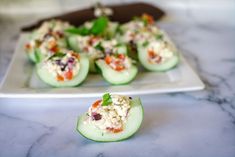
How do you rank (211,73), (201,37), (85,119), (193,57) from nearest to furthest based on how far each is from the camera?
(85,119) < (211,73) < (193,57) < (201,37)

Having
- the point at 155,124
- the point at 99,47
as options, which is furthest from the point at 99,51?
the point at 155,124

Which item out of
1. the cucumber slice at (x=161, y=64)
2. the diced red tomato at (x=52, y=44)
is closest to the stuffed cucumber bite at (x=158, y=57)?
the cucumber slice at (x=161, y=64)

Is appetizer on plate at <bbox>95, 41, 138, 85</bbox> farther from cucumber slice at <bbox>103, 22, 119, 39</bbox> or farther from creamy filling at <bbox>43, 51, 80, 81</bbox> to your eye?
cucumber slice at <bbox>103, 22, 119, 39</bbox>

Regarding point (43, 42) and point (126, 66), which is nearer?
point (126, 66)

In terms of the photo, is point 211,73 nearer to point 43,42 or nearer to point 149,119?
point 149,119

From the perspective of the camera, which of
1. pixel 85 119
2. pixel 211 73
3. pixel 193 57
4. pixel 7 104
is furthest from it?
pixel 193 57

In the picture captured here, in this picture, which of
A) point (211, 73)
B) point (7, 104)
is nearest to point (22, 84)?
point (7, 104)

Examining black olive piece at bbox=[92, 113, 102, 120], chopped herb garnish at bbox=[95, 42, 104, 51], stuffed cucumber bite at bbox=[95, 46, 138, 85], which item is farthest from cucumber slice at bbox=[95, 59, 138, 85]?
black olive piece at bbox=[92, 113, 102, 120]
